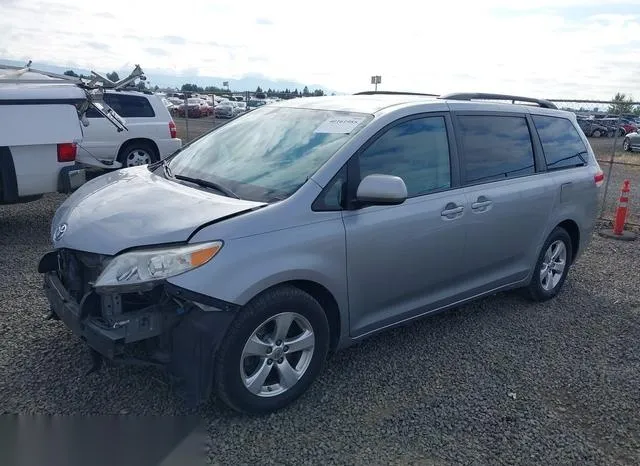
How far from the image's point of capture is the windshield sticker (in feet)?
12.4

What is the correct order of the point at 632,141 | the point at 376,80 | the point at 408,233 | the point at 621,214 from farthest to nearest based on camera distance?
1. the point at 632,141
2. the point at 376,80
3. the point at 621,214
4. the point at 408,233

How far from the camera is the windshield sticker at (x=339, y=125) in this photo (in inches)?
149

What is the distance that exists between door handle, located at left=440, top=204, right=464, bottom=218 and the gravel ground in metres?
1.02

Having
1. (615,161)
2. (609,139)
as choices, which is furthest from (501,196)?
(609,139)

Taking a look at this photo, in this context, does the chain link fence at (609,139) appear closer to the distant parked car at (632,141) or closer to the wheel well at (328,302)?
the distant parked car at (632,141)

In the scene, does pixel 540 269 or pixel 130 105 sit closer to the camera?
pixel 540 269

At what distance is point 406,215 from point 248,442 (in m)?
1.72

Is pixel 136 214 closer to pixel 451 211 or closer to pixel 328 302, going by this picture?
pixel 328 302

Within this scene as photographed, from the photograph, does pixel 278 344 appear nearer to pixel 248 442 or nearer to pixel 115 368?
pixel 248 442

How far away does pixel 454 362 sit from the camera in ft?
13.4

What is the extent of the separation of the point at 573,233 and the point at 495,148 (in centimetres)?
155

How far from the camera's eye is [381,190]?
3.37 meters

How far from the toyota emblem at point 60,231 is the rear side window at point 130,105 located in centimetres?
808

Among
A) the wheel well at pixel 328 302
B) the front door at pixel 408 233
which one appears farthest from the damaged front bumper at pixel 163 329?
the front door at pixel 408 233
